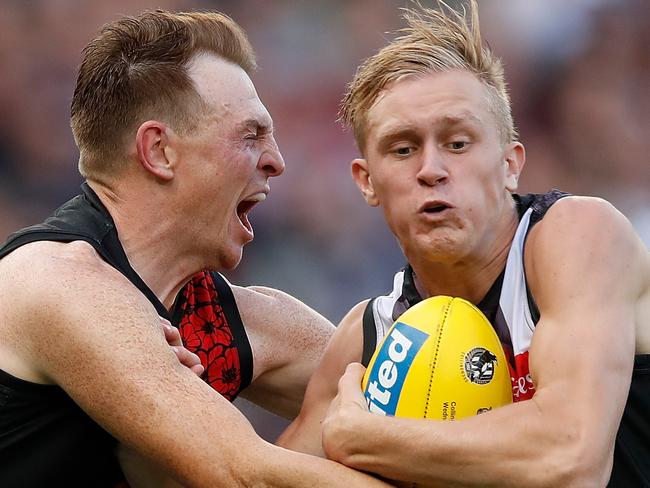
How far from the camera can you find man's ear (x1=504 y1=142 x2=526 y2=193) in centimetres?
381

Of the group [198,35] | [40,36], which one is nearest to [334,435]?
[198,35]

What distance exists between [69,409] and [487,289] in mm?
1603

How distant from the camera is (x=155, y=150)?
4352 millimetres

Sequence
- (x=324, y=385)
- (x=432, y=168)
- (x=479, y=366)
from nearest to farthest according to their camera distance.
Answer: (x=479, y=366) → (x=432, y=168) → (x=324, y=385)

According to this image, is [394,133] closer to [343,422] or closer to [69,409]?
[343,422]

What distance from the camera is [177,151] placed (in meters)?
4.37

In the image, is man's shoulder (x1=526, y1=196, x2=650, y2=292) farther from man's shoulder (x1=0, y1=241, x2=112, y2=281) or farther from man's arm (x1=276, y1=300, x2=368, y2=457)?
man's shoulder (x1=0, y1=241, x2=112, y2=281)

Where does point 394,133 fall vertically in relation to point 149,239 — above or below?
above

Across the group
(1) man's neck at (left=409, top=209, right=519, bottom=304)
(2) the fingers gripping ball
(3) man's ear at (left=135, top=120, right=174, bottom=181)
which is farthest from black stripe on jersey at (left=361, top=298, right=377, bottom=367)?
(3) man's ear at (left=135, top=120, right=174, bottom=181)

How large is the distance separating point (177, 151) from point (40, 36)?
4.32 m

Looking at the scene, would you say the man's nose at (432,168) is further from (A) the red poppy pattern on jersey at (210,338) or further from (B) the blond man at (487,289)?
(A) the red poppy pattern on jersey at (210,338)

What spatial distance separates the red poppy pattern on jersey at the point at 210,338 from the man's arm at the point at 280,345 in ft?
0.44

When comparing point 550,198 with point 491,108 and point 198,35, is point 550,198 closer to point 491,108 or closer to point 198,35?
point 491,108

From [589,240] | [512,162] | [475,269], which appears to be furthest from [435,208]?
[589,240]
